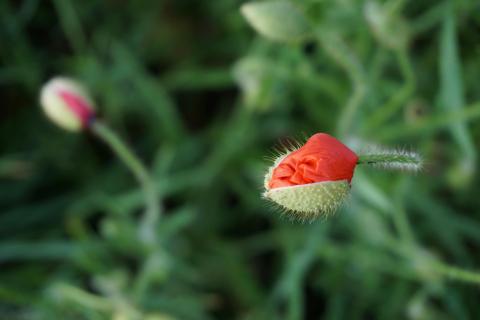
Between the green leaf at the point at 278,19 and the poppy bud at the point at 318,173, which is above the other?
the green leaf at the point at 278,19

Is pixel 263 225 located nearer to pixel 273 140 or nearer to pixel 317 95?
pixel 273 140

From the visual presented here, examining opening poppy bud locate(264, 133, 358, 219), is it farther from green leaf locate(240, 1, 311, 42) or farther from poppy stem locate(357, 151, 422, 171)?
green leaf locate(240, 1, 311, 42)

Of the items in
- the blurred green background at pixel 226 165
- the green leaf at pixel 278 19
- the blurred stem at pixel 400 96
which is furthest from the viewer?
the blurred green background at pixel 226 165

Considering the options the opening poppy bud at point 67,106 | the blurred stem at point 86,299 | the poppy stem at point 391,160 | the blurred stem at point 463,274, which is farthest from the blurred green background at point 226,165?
the poppy stem at point 391,160

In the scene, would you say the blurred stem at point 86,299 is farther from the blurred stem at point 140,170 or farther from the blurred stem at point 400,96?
the blurred stem at point 400,96

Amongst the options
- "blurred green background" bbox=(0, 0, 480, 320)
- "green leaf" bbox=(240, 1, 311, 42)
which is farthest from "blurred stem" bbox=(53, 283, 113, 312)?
"green leaf" bbox=(240, 1, 311, 42)

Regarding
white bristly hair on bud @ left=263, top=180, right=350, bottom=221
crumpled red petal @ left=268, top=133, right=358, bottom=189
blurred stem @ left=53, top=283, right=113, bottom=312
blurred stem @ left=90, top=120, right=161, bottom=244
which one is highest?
blurred stem @ left=90, top=120, right=161, bottom=244
